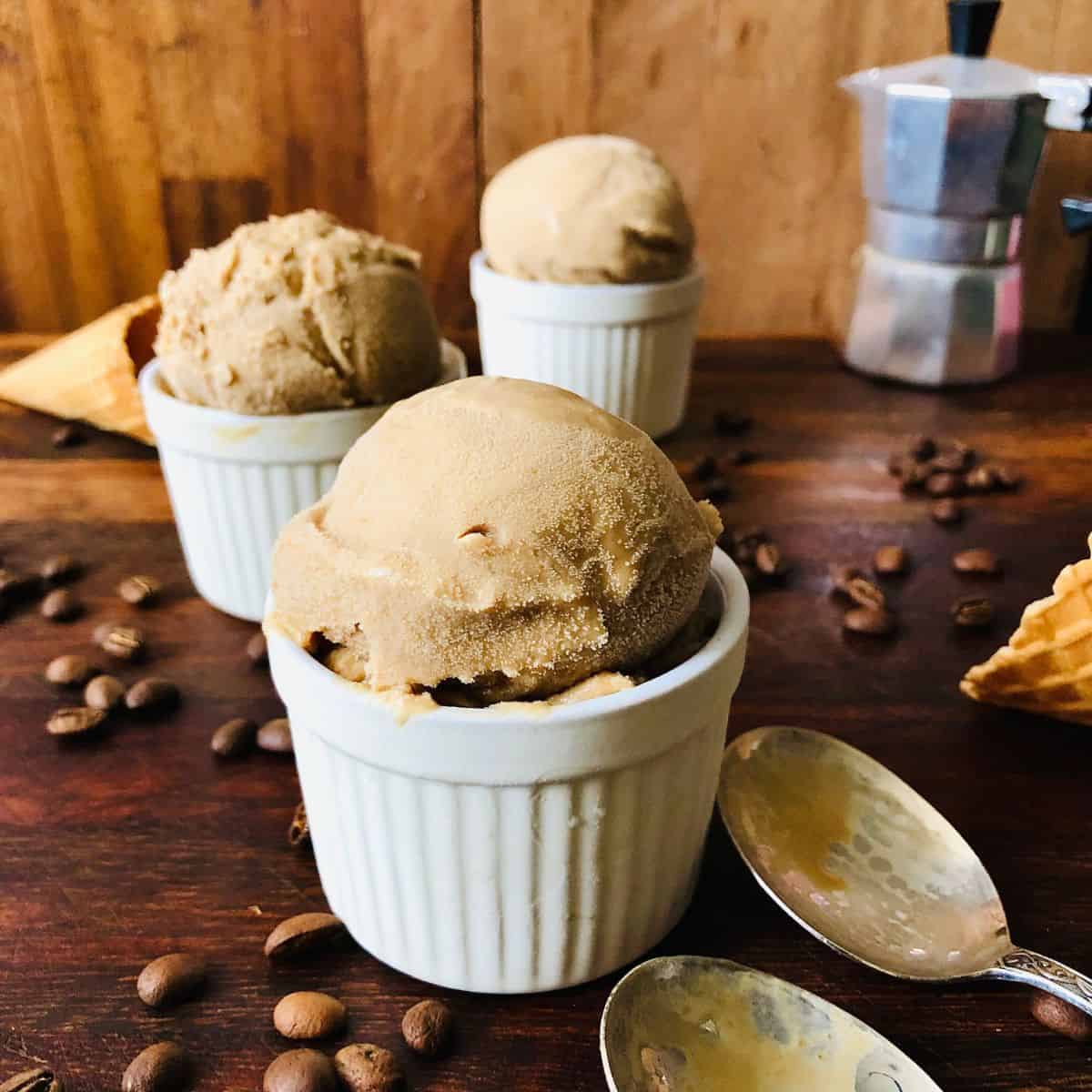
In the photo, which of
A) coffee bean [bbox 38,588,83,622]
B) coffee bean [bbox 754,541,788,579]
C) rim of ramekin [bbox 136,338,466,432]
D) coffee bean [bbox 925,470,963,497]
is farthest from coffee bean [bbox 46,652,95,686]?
coffee bean [bbox 925,470,963,497]

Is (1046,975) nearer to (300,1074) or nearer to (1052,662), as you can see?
(1052,662)

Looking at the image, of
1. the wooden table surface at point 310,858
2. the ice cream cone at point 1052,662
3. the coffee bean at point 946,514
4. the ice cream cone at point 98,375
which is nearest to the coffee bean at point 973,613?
the wooden table surface at point 310,858

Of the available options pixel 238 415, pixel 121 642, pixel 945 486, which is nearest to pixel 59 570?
pixel 121 642

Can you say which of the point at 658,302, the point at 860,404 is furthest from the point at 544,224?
the point at 860,404

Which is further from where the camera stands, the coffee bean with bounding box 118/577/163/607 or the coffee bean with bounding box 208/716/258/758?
the coffee bean with bounding box 118/577/163/607

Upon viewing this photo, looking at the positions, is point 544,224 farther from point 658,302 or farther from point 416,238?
point 416,238

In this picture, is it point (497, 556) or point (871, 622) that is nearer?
point (497, 556)

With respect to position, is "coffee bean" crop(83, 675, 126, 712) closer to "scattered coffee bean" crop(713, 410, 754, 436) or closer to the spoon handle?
the spoon handle
